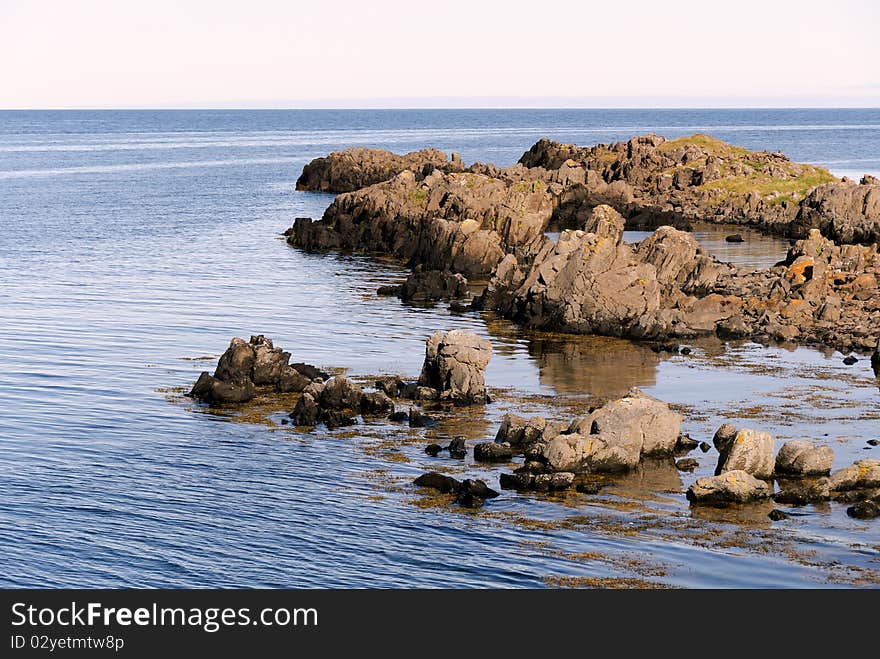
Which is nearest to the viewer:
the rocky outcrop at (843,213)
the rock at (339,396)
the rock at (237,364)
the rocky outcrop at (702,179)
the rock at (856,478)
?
the rock at (856,478)

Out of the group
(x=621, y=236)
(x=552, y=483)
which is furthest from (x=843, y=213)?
(x=552, y=483)

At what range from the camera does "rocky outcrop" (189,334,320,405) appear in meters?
60.4

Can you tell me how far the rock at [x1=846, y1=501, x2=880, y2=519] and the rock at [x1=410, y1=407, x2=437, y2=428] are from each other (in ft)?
66.4

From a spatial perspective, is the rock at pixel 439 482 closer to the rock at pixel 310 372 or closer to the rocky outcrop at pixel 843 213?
the rock at pixel 310 372

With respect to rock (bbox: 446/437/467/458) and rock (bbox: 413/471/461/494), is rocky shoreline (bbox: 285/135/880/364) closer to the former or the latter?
rock (bbox: 446/437/467/458)

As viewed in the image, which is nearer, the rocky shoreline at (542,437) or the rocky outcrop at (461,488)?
the rocky outcrop at (461,488)

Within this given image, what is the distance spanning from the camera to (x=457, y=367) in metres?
60.4

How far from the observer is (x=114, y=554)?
40250mm

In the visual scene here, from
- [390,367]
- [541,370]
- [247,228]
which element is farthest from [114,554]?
[247,228]

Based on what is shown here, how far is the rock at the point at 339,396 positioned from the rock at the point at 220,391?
4361 mm

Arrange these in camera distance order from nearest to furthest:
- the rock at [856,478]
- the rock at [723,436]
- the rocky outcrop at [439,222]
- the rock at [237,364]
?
the rock at [856,478], the rock at [723,436], the rock at [237,364], the rocky outcrop at [439,222]

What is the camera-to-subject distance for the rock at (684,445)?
52.5 metres

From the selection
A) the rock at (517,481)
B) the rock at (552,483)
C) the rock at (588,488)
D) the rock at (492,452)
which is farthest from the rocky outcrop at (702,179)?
the rock at (517,481)

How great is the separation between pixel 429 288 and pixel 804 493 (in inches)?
1924
